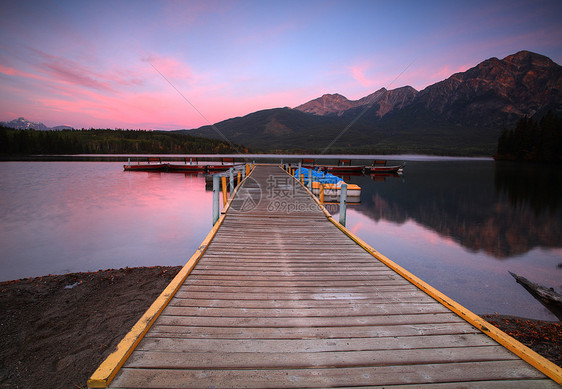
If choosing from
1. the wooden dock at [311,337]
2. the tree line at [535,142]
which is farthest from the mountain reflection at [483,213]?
the tree line at [535,142]

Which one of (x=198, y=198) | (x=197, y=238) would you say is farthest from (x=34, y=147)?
(x=197, y=238)

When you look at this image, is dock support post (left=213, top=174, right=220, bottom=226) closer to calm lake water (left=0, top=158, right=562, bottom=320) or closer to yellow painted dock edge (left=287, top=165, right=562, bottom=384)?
calm lake water (left=0, top=158, right=562, bottom=320)

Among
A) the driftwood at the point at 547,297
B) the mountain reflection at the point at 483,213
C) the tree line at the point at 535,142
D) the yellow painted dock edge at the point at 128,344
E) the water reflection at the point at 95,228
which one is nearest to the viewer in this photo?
the yellow painted dock edge at the point at 128,344

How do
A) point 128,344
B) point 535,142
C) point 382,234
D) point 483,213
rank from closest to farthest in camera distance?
1. point 128,344
2. point 382,234
3. point 483,213
4. point 535,142

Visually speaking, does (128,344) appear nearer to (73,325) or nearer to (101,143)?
(73,325)

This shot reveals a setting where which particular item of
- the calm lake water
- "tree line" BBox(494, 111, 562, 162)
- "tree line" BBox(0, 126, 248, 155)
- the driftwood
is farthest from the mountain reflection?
"tree line" BBox(0, 126, 248, 155)

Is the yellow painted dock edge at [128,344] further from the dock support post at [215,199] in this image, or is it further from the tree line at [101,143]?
the tree line at [101,143]

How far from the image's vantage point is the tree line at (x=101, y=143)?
95.7 metres

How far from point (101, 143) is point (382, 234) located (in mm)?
143060

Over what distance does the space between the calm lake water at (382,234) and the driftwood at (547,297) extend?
0.19 meters

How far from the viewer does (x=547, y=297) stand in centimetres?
688

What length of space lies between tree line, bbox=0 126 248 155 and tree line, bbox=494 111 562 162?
4320 inches

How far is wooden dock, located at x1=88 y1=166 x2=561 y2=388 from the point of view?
2.29 m

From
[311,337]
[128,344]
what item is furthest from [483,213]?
[128,344]
